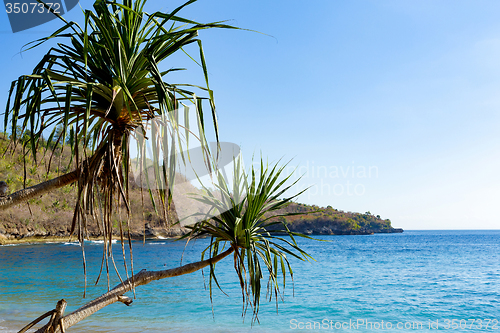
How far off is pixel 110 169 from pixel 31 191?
0.45 m

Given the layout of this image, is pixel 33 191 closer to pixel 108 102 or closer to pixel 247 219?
pixel 108 102

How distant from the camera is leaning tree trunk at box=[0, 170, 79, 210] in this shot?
1.80m

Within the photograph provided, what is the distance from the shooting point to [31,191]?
1.91 metres

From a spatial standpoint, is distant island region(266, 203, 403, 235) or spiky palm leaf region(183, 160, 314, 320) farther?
distant island region(266, 203, 403, 235)

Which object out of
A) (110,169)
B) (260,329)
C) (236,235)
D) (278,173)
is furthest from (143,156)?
(260,329)

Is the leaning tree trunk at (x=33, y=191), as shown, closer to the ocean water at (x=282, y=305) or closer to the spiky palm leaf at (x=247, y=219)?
the spiky palm leaf at (x=247, y=219)

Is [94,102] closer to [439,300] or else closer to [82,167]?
[82,167]

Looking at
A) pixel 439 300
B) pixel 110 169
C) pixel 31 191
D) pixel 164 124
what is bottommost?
pixel 439 300

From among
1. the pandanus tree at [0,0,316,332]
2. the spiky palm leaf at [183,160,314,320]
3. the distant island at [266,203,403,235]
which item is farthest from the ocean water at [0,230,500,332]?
the distant island at [266,203,403,235]

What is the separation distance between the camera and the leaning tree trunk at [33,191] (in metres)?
1.80

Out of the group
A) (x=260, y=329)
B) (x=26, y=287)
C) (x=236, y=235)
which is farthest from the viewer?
(x=26, y=287)

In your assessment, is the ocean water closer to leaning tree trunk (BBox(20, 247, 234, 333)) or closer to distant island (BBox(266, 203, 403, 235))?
leaning tree trunk (BBox(20, 247, 234, 333))

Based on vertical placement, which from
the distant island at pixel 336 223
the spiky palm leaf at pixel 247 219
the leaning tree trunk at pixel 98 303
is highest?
the spiky palm leaf at pixel 247 219

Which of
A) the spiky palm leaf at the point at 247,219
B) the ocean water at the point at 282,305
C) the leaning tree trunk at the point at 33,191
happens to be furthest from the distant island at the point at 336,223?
the leaning tree trunk at the point at 33,191
